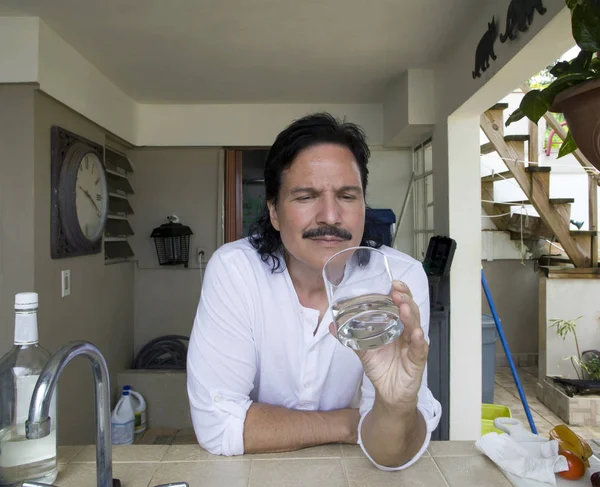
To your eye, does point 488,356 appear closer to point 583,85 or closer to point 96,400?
point 583,85

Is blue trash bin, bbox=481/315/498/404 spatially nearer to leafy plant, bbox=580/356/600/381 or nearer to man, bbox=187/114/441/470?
leafy plant, bbox=580/356/600/381

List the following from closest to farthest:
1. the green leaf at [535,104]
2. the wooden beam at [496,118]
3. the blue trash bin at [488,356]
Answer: the green leaf at [535,104] < the wooden beam at [496,118] < the blue trash bin at [488,356]

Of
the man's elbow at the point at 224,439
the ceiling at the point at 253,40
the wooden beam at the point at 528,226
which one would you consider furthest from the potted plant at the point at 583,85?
the wooden beam at the point at 528,226

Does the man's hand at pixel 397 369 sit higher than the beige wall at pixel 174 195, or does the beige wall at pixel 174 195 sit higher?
the beige wall at pixel 174 195

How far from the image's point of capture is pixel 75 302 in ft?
8.79

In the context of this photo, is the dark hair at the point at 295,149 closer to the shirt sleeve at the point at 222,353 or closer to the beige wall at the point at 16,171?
the shirt sleeve at the point at 222,353

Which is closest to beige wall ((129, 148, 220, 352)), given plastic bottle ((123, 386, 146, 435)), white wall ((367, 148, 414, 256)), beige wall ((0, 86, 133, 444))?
plastic bottle ((123, 386, 146, 435))

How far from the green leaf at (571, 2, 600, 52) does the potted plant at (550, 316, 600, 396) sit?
327 cm

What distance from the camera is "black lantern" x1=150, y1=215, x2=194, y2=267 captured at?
3.56 m

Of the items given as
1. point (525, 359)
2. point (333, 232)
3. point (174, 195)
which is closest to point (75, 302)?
point (174, 195)

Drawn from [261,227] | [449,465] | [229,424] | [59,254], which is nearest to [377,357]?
[449,465]

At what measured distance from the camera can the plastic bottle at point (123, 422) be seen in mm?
3055

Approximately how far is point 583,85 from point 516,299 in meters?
4.25

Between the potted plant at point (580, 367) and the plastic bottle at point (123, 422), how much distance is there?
10.0ft
